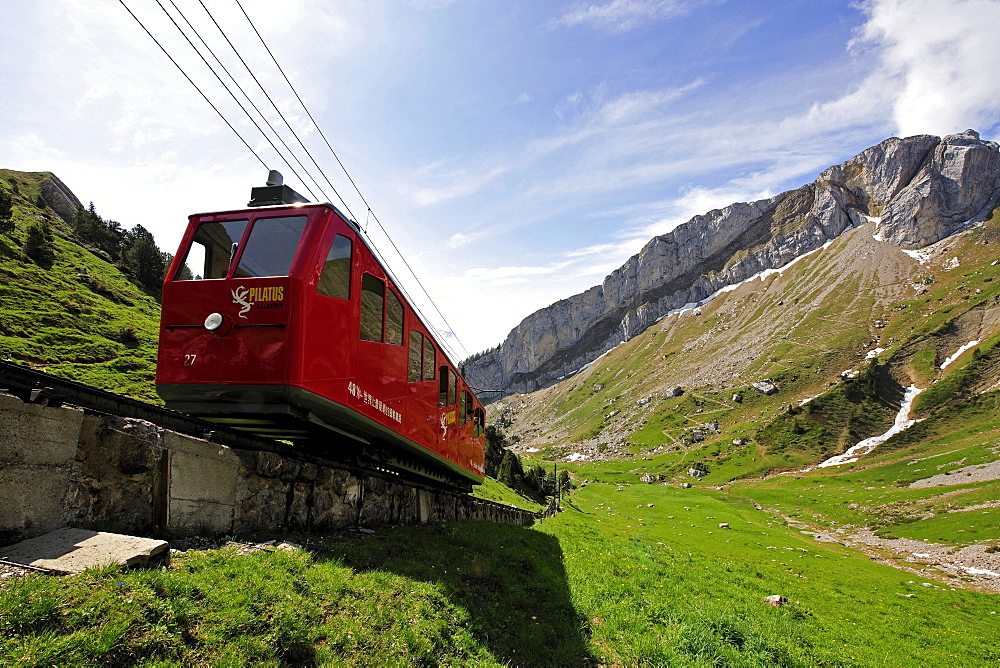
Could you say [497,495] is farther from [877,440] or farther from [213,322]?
[877,440]

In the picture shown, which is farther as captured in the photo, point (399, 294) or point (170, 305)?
point (399, 294)

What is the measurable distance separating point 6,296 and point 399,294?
39.2 m

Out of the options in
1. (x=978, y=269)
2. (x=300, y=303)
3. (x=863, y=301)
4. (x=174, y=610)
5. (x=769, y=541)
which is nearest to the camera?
(x=174, y=610)

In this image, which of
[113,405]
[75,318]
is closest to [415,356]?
[113,405]

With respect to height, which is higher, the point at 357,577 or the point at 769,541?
the point at 357,577

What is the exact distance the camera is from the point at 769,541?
128ft

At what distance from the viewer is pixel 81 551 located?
14.1 ft

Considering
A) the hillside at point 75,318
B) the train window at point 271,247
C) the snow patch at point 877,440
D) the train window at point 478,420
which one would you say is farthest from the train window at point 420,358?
the snow patch at point 877,440

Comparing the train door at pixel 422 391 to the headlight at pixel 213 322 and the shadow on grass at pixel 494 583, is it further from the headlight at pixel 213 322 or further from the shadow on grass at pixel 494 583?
the headlight at pixel 213 322

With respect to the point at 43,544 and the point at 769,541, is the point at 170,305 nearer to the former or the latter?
the point at 43,544

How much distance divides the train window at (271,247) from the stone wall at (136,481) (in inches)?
116

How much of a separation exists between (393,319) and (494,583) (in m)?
6.10

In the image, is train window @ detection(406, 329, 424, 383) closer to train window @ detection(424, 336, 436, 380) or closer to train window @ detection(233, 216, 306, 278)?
train window @ detection(424, 336, 436, 380)

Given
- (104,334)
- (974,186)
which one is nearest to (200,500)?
(104,334)
